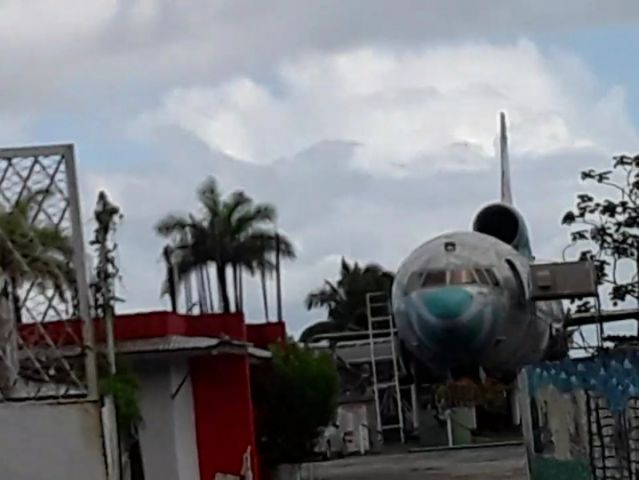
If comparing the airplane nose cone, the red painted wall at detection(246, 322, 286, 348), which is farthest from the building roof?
the airplane nose cone

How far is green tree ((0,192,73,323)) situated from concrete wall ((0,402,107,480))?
4.69 ft

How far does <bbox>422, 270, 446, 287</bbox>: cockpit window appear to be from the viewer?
39594mm

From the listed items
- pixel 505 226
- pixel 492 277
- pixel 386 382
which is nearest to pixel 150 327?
pixel 492 277

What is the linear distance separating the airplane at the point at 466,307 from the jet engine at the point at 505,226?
2135 mm

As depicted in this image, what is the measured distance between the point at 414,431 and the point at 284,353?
22238 millimetres

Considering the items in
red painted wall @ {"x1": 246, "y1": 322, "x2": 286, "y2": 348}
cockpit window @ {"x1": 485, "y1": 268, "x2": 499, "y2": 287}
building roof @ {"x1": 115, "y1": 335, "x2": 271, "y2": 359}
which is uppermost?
cockpit window @ {"x1": 485, "y1": 268, "x2": 499, "y2": 287}

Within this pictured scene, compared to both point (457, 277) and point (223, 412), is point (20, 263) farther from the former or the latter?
point (457, 277)

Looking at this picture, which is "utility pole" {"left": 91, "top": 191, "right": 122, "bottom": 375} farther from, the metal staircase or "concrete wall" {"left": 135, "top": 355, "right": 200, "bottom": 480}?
the metal staircase

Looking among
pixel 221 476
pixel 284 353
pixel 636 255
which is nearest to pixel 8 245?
pixel 221 476

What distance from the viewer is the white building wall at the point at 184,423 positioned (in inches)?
986

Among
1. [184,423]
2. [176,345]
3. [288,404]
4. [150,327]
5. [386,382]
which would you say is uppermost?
[150,327]

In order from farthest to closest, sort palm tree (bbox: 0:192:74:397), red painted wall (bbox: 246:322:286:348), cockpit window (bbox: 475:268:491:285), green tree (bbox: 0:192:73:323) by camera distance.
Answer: cockpit window (bbox: 475:268:491:285)
red painted wall (bbox: 246:322:286:348)
green tree (bbox: 0:192:73:323)
palm tree (bbox: 0:192:74:397)

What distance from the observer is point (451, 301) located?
39.2m

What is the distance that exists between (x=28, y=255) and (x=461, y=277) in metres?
22.9
